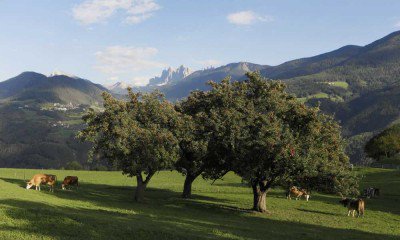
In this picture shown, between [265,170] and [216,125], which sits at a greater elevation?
[216,125]

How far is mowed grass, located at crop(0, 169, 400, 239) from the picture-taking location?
2405cm

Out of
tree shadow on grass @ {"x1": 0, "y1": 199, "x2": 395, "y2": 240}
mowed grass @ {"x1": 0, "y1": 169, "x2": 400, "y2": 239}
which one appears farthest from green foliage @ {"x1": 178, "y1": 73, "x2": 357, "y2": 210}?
tree shadow on grass @ {"x1": 0, "y1": 199, "x2": 395, "y2": 240}

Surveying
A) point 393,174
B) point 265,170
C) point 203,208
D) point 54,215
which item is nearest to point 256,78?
point 265,170

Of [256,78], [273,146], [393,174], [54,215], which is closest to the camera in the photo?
[54,215]

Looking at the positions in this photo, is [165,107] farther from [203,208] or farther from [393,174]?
[393,174]

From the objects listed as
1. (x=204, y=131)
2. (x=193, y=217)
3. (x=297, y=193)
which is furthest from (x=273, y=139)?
(x=297, y=193)

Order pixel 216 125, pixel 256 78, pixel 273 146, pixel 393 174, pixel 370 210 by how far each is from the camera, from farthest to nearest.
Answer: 1. pixel 393 174
2. pixel 370 210
3. pixel 256 78
4. pixel 216 125
5. pixel 273 146

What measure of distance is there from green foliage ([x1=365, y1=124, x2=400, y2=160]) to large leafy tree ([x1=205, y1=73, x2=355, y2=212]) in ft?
344

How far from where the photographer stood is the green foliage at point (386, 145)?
461 ft

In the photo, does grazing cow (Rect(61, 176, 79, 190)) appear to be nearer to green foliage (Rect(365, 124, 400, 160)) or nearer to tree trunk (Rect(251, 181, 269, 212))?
tree trunk (Rect(251, 181, 269, 212))

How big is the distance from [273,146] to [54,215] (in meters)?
23.9

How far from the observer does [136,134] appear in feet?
152

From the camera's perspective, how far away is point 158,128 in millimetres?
48688

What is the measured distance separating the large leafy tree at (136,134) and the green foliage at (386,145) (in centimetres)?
11590
